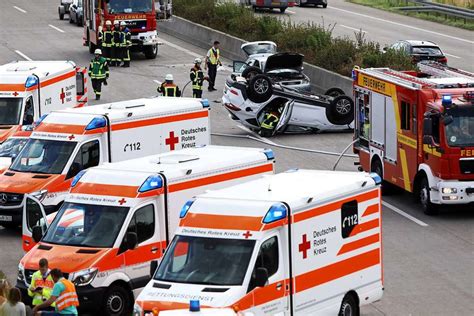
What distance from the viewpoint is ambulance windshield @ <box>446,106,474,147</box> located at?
2469cm

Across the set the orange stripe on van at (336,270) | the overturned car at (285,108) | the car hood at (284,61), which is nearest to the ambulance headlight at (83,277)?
the orange stripe on van at (336,270)

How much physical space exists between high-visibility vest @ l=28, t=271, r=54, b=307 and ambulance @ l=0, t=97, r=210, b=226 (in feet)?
21.9

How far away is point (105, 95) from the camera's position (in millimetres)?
40344

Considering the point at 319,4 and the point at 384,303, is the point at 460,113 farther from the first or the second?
the point at 319,4

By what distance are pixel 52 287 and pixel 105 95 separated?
23583 mm

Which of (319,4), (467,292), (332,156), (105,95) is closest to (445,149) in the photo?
(467,292)

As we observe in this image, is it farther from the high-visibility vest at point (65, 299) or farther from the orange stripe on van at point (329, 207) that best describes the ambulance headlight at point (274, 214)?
the high-visibility vest at point (65, 299)

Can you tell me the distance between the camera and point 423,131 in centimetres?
2495

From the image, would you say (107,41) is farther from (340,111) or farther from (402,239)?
(402,239)

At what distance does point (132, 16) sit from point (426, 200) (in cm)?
Answer: 2349

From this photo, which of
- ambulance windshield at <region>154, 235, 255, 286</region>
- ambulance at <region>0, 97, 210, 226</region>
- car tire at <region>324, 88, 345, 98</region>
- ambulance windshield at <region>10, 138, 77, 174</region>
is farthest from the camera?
car tire at <region>324, 88, 345, 98</region>

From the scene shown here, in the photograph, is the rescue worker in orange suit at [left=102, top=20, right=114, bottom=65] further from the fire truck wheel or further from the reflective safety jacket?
the fire truck wheel

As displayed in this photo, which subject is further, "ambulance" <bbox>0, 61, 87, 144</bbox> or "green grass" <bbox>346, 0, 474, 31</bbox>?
"green grass" <bbox>346, 0, 474, 31</bbox>

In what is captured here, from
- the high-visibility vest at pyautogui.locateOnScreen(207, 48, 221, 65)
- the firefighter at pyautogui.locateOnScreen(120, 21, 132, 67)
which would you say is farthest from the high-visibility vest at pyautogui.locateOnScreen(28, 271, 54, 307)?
the firefighter at pyautogui.locateOnScreen(120, 21, 132, 67)
